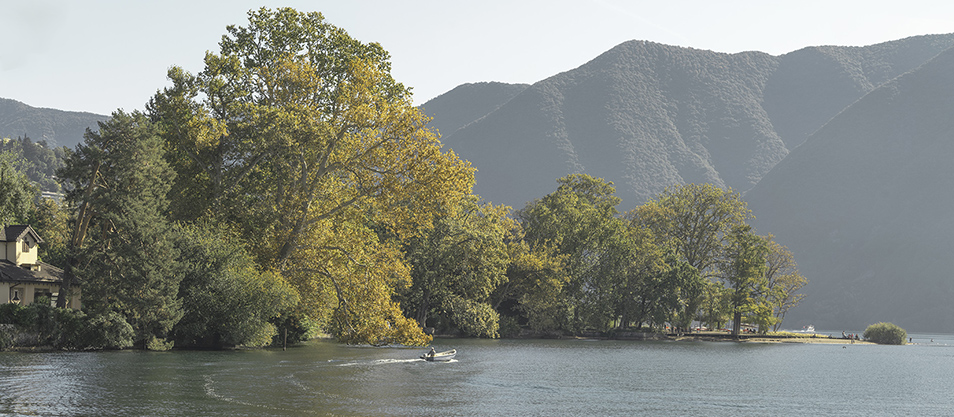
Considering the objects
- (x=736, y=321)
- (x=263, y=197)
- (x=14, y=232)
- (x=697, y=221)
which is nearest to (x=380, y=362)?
(x=263, y=197)

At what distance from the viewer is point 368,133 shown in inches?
1889

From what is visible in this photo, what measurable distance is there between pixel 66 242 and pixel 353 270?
43029mm

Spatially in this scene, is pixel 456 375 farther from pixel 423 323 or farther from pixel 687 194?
pixel 687 194

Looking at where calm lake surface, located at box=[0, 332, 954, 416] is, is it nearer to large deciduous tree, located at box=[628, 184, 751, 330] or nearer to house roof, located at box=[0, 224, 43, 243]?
house roof, located at box=[0, 224, 43, 243]

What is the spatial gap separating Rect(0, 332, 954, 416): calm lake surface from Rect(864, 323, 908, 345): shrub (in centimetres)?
7392

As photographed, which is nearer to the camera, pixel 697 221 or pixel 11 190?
pixel 11 190

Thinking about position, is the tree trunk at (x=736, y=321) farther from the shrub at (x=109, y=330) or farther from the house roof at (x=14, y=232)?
the house roof at (x=14, y=232)

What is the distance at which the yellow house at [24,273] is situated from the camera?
60.2m

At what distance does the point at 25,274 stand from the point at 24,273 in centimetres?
30

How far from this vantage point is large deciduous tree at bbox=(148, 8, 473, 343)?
47500 millimetres

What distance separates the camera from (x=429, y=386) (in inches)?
1635

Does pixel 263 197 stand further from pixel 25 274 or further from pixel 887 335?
pixel 887 335

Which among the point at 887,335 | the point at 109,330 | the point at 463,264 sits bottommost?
the point at 887,335

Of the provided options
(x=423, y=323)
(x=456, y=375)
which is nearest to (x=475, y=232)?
(x=423, y=323)
